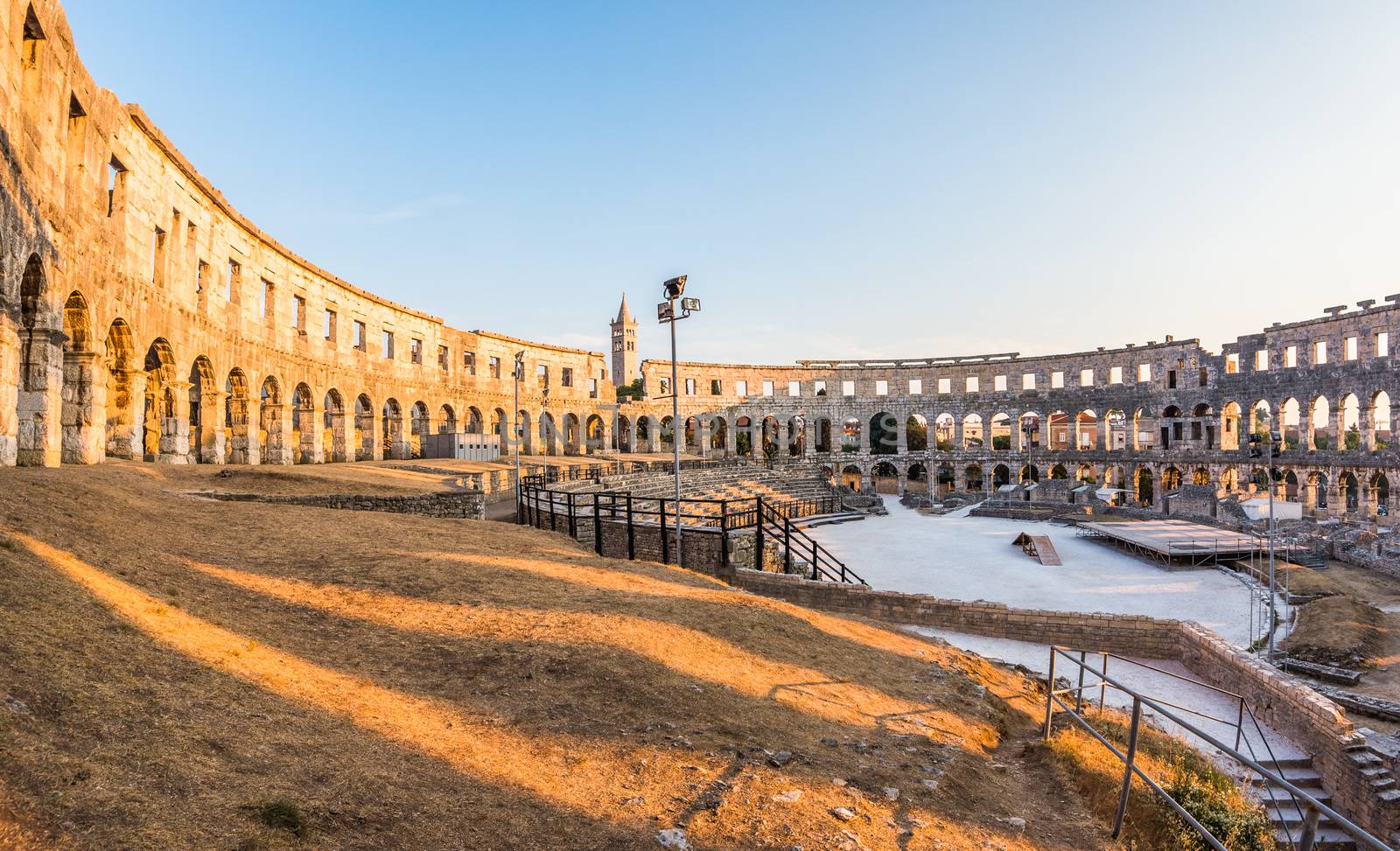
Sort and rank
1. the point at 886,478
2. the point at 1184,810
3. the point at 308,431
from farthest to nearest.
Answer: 1. the point at 886,478
2. the point at 308,431
3. the point at 1184,810

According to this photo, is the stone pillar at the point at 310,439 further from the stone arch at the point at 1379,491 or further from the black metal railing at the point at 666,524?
the stone arch at the point at 1379,491

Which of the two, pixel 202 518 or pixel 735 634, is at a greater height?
pixel 202 518

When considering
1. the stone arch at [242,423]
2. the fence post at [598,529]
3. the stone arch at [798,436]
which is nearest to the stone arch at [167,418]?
the stone arch at [242,423]

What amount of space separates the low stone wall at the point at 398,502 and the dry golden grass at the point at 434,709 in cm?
424

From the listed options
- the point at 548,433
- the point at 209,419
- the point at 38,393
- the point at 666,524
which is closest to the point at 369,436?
the point at 209,419

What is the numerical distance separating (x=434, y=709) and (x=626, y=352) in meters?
91.5

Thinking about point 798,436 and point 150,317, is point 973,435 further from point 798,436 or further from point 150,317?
point 150,317

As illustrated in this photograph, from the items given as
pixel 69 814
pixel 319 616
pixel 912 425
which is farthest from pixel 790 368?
pixel 69 814

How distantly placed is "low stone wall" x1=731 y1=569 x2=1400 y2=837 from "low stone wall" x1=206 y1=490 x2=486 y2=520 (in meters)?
7.78

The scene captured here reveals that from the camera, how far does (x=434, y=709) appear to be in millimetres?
5316

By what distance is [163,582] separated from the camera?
655 cm

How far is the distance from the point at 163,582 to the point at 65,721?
3.49m

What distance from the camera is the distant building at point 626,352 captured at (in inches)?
3770

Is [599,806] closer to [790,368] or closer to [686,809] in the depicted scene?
[686,809]
